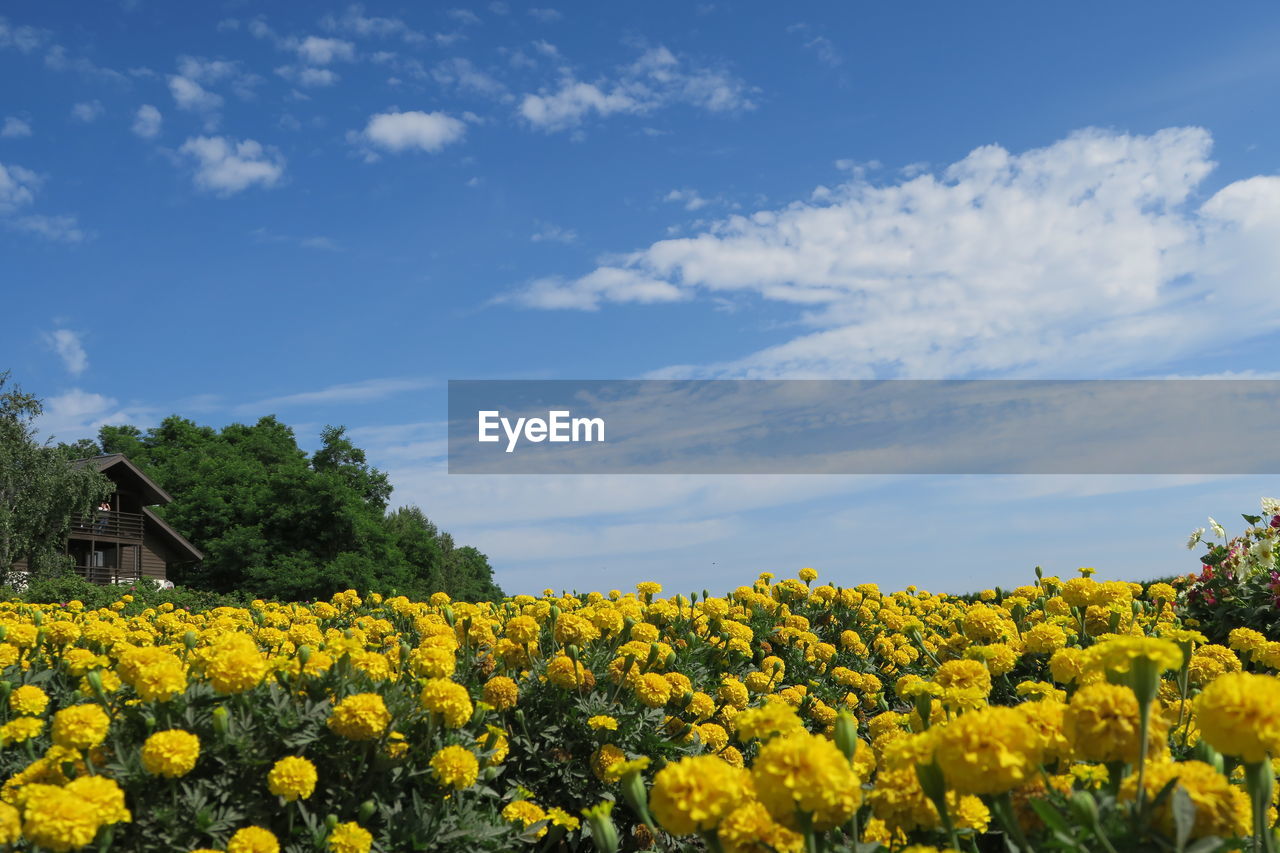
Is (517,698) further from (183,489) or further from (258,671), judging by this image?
(183,489)

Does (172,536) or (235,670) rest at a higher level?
(172,536)

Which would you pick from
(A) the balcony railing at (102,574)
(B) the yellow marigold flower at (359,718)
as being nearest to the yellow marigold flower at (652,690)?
(B) the yellow marigold flower at (359,718)

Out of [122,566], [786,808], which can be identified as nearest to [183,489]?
[122,566]

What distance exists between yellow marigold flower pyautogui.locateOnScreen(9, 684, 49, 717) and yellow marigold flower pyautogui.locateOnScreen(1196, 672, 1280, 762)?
4.14 meters

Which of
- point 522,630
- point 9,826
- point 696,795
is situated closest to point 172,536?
Result: point 522,630

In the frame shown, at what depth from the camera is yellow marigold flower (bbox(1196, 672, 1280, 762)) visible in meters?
1.86

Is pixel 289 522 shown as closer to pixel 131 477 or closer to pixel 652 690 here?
pixel 131 477

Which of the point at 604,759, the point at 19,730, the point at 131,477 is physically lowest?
the point at 604,759

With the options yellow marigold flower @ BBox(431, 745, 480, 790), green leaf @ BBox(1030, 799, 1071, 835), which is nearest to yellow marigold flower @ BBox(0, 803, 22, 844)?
yellow marigold flower @ BBox(431, 745, 480, 790)

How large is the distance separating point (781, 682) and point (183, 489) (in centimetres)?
4663

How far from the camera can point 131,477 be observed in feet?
128

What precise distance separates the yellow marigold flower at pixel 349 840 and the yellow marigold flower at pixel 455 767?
0.30m

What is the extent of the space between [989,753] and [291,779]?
223cm

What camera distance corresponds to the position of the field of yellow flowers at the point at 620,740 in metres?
1.94
